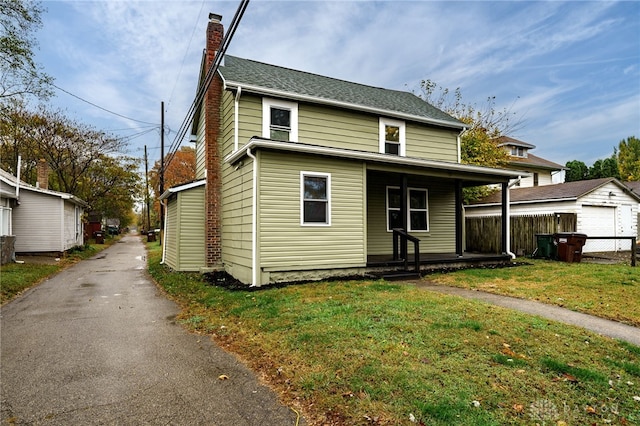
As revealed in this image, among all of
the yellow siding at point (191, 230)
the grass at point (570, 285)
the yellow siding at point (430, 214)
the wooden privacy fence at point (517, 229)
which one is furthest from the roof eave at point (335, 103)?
the grass at point (570, 285)

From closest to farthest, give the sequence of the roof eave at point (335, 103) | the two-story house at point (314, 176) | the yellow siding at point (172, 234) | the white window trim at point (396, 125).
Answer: the two-story house at point (314, 176)
the roof eave at point (335, 103)
the yellow siding at point (172, 234)
the white window trim at point (396, 125)

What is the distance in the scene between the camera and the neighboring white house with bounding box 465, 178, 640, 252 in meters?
15.4

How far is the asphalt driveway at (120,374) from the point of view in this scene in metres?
3.19

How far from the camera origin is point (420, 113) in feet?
46.7

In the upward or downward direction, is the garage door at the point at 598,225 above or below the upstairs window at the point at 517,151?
below

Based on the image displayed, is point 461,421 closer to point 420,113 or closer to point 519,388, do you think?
point 519,388

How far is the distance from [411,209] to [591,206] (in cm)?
860

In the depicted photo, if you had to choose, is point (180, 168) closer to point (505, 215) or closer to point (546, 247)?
point (505, 215)

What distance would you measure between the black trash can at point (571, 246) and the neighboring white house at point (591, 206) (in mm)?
2457

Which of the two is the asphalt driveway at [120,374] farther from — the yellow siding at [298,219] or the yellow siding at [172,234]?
the yellow siding at [172,234]

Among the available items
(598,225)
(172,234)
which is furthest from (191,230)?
(598,225)

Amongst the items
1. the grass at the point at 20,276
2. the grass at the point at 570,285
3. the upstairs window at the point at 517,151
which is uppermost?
the upstairs window at the point at 517,151

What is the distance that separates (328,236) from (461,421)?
6.74m

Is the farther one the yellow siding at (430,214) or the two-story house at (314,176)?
the yellow siding at (430,214)
